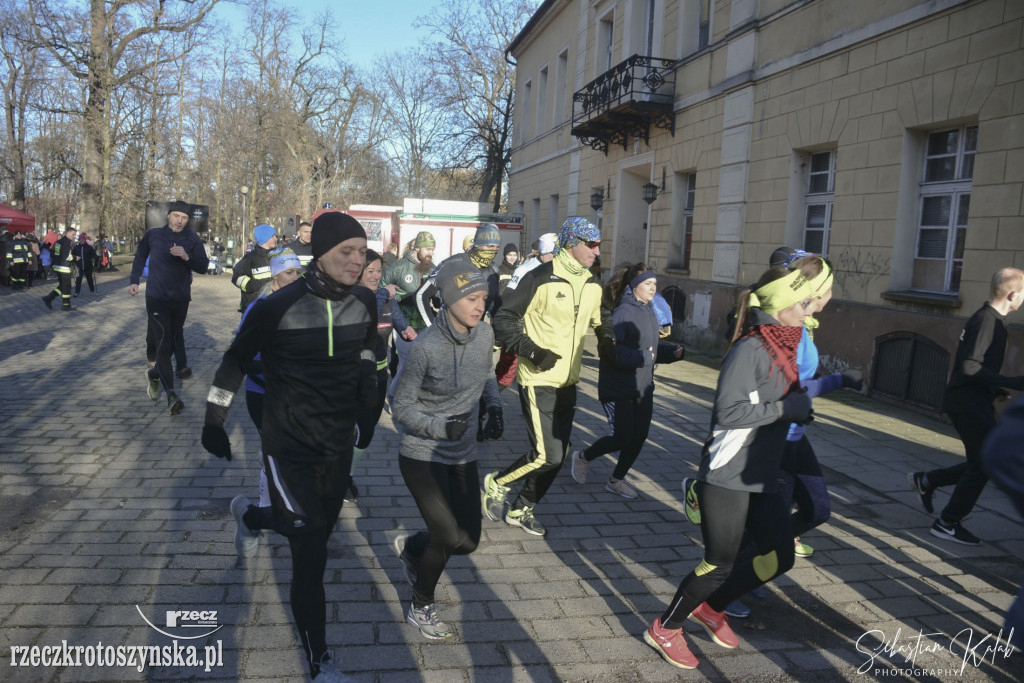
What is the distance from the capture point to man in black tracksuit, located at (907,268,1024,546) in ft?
15.0

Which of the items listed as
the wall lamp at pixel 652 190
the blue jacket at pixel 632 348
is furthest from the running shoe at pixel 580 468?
the wall lamp at pixel 652 190

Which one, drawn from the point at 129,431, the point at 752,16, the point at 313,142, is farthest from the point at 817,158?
the point at 313,142

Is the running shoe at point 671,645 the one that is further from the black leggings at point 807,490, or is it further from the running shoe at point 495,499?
the running shoe at point 495,499

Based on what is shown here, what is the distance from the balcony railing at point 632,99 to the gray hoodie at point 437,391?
14517 mm

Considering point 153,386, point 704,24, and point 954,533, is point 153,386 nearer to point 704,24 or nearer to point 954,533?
point 954,533

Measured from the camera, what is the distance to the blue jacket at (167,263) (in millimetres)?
7625

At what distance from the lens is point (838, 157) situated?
10945 millimetres

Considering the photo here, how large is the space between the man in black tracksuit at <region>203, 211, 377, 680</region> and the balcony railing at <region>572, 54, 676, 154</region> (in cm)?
1481

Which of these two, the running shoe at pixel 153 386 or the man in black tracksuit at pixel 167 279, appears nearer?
the man in black tracksuit at pixel 167 279

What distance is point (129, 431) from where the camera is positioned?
6.79 m

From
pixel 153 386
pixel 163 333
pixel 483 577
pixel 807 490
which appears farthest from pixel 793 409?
pixel 153 386

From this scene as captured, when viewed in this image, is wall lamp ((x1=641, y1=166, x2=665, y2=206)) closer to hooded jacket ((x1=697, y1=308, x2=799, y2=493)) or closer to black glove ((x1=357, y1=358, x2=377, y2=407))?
hooded jacket ((x1=697, y1=308, x2=799, y2=493))

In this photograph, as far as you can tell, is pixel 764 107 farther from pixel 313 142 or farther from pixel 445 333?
pixel 313 142

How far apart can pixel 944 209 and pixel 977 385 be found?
19.1 ft
